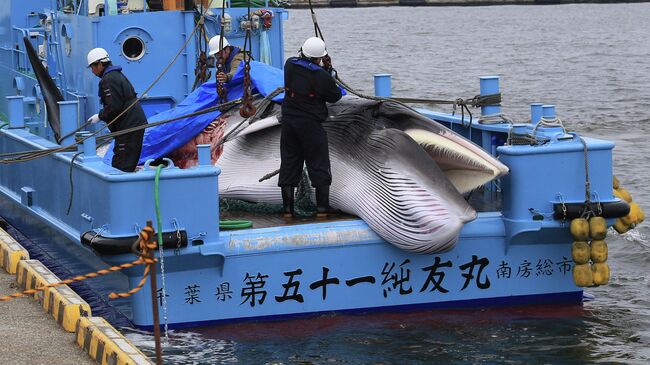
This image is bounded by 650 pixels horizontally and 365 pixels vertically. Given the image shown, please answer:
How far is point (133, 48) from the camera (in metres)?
12.7

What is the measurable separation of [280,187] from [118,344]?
9.60ft

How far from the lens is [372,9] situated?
3093 inches

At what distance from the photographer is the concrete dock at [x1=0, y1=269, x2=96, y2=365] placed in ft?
26.8

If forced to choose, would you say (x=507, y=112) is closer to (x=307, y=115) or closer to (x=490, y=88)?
(x=490, y=88)

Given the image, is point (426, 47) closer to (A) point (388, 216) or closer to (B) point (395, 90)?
(B) point (395, 90)

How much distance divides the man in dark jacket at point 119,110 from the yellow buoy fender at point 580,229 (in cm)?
363

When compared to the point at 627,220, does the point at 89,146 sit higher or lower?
higher

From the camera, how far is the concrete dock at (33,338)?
8.16 metres

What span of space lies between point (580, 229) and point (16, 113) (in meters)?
6.01

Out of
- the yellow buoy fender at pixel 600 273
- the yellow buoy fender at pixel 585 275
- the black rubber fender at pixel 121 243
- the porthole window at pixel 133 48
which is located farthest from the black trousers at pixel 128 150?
the yellow buoy fender at pixel 600 273

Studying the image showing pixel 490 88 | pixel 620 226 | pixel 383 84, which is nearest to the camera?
pixel 620 226

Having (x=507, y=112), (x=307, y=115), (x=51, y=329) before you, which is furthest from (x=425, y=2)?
(x=51, y=329)

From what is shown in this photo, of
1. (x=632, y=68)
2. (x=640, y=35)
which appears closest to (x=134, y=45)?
(x=632, y=68)

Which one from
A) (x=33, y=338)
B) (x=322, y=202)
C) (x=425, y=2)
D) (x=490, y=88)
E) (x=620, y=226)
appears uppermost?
(x=425, y=2)
